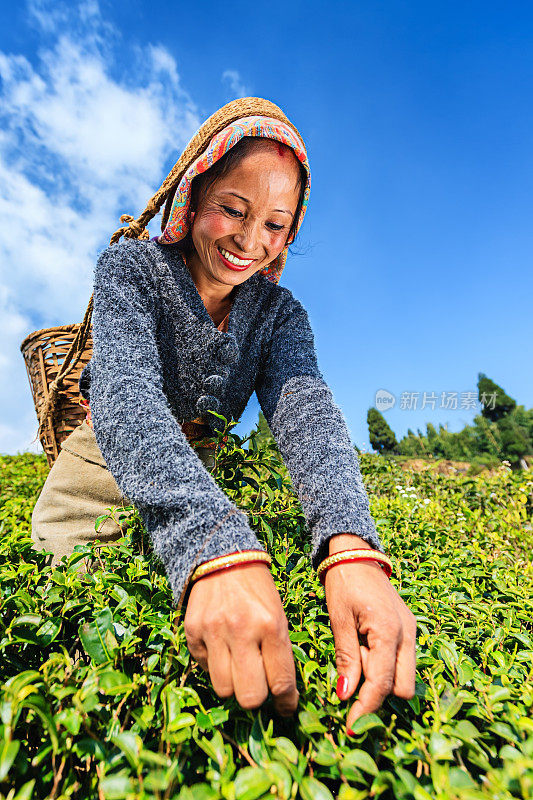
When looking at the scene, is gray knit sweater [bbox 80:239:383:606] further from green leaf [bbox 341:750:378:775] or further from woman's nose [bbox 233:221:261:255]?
green leaf [bbox 341:750:378:775]

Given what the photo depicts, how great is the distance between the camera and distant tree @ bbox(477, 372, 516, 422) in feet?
139

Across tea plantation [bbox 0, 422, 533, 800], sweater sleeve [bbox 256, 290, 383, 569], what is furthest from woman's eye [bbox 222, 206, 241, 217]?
tea plantation [bbox 0, 422, 533, 800]

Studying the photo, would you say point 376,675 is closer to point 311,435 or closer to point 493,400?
point 311,435

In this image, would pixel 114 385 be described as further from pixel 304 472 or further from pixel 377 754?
pixel 377 754

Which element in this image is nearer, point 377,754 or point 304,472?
point 377,754

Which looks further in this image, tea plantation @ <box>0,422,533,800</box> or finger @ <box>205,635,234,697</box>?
finger @ <box>205,635,234,697</box>

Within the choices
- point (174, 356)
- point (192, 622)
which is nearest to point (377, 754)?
point (192, 622)

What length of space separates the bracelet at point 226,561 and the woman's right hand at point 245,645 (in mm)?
39

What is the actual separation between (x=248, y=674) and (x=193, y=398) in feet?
4.14

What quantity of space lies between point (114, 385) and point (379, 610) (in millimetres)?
861

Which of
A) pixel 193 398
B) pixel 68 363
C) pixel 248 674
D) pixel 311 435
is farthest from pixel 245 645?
pixel 68 363

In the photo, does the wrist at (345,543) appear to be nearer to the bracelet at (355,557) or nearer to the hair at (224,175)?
the bracelet at (355,557)

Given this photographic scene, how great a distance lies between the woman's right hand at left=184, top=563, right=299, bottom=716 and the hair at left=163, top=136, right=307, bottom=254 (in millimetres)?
1446

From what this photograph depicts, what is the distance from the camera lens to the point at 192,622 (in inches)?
31.5
